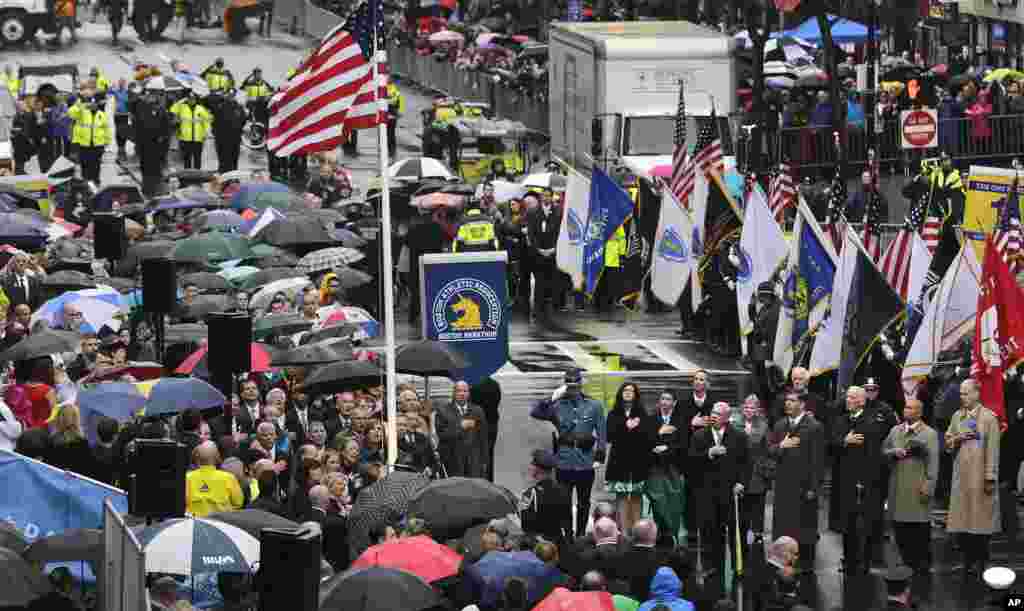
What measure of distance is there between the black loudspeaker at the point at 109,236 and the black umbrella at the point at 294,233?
81.9 inches

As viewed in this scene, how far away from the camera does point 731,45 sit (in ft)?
140

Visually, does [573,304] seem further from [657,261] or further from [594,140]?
[594,140]

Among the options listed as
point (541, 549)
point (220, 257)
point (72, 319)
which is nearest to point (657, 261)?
point (220, 257)

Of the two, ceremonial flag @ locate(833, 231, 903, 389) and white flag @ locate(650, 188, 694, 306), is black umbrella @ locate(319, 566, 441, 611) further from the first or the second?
white flag @ locate(650, 188, 694, 306)

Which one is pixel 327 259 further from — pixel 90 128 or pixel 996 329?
pixel 90 128

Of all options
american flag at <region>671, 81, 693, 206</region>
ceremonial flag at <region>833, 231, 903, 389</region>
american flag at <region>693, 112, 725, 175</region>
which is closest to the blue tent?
american flag at <region>671, 81, 693, 206</region>

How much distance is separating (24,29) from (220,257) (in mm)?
41577

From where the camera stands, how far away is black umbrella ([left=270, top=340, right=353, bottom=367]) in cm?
2262

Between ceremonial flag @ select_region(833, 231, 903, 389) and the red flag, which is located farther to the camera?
ceremonial flag @ select_region(833, 231, 903, 389)

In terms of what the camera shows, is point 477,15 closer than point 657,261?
No

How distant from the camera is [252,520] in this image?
16219 mm

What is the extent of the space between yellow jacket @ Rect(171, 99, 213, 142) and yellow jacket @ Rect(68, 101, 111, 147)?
1.78 meters

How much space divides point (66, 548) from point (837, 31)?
43.3 m

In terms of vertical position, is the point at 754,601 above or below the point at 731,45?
below
